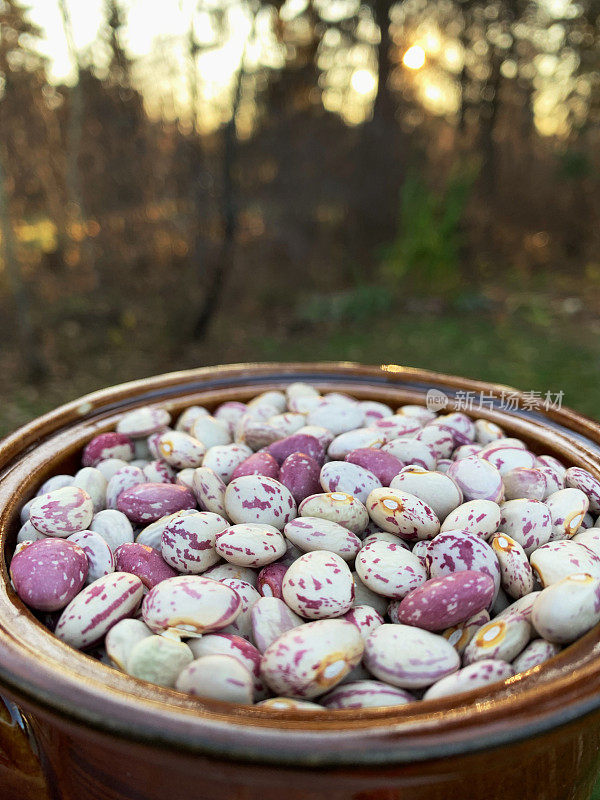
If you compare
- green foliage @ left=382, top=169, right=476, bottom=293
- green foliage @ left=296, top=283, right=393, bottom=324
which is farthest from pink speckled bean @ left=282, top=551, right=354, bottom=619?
green foliage @ left=382, top=169, right=476, bottom=293

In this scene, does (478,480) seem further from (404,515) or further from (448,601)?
(448,601)

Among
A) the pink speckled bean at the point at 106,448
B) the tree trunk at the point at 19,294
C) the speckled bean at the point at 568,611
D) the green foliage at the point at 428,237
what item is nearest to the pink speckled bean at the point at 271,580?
the speckled bean at the point at 568,611

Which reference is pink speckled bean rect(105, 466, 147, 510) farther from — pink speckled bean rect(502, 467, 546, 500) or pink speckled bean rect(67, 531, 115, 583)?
pink speckled bean rect(502, 467, 546, 500)

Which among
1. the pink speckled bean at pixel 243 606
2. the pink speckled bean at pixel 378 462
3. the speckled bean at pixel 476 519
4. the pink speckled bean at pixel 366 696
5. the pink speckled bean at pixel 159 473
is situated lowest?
the pink speckled bean at pixel 366 696

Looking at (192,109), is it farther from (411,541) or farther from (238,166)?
(411,541)

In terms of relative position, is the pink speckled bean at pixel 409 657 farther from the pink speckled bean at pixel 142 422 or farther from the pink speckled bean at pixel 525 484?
the pink speckled bean at pixel 142 422

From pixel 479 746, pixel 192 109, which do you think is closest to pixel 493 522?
pixel 479 746
